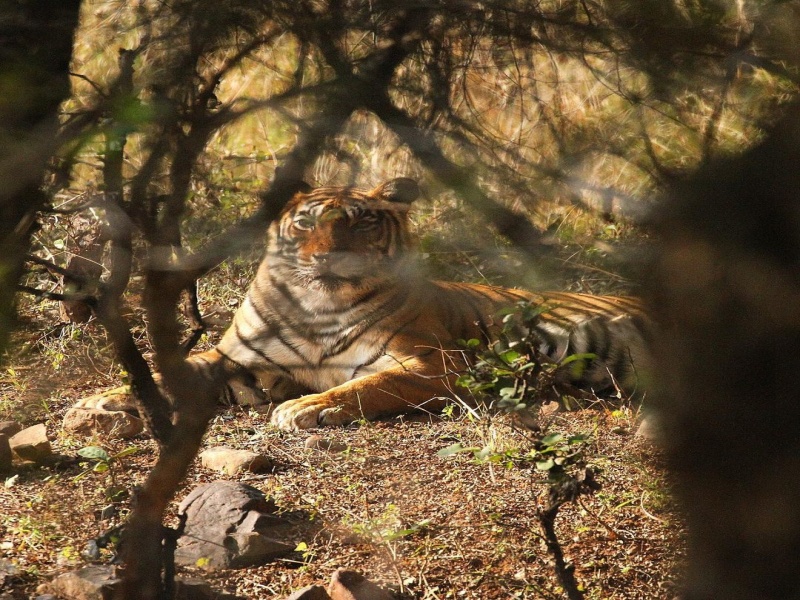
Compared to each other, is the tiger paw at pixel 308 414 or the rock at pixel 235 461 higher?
the rock at pixel 235 461

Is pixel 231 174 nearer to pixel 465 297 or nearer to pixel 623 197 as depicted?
pixel 623 197

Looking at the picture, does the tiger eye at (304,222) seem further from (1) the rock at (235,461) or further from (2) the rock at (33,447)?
(2) the rock at (33,447)

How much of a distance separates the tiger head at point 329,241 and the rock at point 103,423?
1.30 meters

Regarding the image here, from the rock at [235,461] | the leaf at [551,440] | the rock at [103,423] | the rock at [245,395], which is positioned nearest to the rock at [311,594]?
the leaf at [551,440]

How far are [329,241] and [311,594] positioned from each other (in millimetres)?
3026

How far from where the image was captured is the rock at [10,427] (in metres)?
4.06

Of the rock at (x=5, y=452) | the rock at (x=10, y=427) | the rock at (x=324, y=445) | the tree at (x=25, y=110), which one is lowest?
the rock at (x=324, y=445)

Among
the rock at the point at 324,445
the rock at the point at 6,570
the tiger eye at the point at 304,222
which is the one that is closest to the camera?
the rock at the point at 6,570

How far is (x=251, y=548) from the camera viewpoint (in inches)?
117

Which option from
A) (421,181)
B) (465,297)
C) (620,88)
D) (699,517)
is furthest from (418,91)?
(465,297)

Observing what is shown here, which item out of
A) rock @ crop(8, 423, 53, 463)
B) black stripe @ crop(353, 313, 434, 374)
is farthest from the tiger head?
rock @ crop(8, 423, 53, 463)

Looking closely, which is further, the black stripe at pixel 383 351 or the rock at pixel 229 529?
the black stripe at pixel 383 351

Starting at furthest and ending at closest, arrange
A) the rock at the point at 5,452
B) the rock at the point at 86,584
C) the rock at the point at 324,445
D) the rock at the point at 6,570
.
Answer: the rock at the point at 324,445 < the rock at the point at 5,452 < the rock at the point at 6,570 < the rock at the point at 86,584

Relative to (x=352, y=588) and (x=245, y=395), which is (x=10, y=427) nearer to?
(x=245, y=395)
